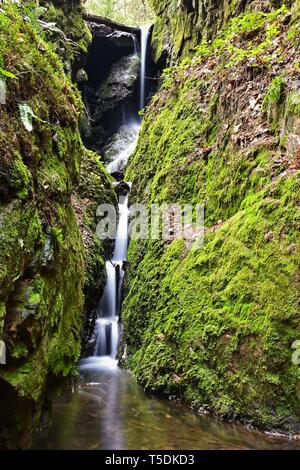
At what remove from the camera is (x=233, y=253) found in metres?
5.88

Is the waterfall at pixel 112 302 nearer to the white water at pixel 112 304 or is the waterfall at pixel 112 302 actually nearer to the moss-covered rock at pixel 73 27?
the white water at pixel 112 304

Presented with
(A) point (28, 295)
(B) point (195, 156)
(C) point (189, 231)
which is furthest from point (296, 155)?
(A) point (28, 295)

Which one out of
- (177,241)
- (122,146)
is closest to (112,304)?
(177,241)

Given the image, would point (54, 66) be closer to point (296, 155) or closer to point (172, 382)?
point (296, 155)

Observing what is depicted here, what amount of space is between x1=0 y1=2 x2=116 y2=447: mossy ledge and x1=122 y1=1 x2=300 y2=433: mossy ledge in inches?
67.9

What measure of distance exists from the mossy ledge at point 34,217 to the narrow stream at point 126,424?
0.61m

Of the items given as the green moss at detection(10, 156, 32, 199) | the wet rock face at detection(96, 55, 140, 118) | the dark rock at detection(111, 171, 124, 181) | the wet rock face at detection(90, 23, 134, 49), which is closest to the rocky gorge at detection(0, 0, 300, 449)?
the green moss at detection(10, 156, 32, 199)

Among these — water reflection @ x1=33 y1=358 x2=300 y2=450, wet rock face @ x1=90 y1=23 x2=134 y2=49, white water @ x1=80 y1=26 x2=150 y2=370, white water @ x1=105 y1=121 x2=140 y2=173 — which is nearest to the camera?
water reflection @ x1=33 y1=358 x2=300 y2=450

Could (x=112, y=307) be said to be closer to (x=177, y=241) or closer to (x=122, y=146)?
(x=177, y=241)

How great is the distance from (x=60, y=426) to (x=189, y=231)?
→ 3981mm

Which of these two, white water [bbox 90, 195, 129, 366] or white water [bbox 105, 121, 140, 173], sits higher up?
white water [bbox 105, 121, 140, 173]

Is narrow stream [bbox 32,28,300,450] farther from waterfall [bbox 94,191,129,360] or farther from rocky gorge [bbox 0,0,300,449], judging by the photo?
waterfall [bbox 94,191,129,360]

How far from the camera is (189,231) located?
7402mm

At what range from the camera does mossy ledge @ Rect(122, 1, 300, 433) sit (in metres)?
4.91
